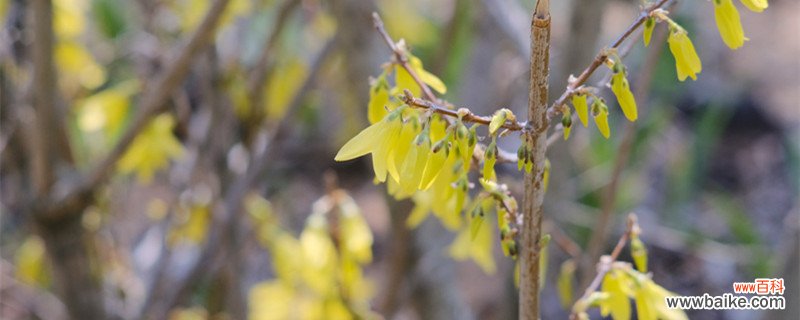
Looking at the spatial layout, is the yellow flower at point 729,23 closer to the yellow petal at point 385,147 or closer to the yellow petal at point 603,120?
the yellow petal at point 603,120

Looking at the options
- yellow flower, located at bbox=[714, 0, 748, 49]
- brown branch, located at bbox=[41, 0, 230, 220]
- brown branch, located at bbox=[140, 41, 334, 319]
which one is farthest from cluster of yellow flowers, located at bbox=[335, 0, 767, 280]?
brown branch, located at bbox=[140, 41, 334, 319]

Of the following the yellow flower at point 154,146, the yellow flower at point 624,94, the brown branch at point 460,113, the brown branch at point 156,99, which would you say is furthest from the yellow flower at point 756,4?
the yellow flower at point 154,146

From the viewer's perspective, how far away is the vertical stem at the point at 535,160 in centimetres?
67

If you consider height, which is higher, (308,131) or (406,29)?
(308,131)

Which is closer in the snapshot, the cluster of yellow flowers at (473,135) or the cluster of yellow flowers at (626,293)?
the cluster of yellow flowers at (473,135)

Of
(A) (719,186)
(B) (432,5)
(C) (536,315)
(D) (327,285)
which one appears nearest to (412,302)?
(D) (327,285)

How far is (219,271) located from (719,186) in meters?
2.29

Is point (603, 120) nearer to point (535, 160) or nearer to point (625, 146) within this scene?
point (535, 160)

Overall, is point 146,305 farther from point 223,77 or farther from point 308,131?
point 308,131

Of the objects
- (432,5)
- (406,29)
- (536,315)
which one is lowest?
(536,315)

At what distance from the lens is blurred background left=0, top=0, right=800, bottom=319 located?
1607 mm

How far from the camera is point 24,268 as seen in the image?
89.4 inches

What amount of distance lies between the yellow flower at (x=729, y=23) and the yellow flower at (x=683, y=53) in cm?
4

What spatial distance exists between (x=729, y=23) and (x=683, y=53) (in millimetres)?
61
